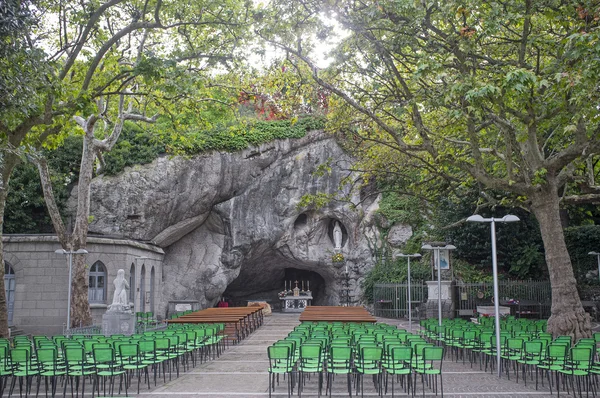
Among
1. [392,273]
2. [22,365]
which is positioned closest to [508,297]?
[392,273]

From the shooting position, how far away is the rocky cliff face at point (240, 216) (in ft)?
90.4

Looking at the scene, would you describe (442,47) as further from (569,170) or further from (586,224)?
(586,224)

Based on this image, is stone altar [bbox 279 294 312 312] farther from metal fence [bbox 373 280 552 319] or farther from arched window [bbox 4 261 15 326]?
arched window [bbox 4 261 15 326]

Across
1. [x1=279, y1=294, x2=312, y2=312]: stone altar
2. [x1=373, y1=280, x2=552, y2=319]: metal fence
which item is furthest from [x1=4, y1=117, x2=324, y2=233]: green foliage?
[x1=373, y1=280, x2=552, y2=319]: metal fence

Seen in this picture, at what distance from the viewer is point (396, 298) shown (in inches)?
1053

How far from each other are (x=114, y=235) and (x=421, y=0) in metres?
18.8

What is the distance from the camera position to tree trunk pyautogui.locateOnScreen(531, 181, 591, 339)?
13953mm

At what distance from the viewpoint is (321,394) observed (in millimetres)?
10195

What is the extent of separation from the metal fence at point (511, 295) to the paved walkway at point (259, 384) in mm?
10695

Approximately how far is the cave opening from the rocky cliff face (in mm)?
3311

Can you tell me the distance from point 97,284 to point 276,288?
60.0ft

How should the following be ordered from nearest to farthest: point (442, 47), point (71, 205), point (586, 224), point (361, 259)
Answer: point (442, 47) < point (71, 205) < point (586, 224) < point (361, 259)

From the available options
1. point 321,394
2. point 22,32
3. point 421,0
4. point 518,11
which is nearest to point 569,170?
point 518,11

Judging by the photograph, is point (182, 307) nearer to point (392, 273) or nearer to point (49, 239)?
point (49, 239)
